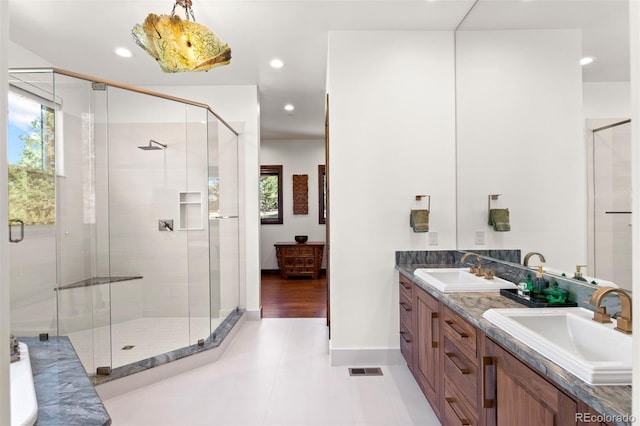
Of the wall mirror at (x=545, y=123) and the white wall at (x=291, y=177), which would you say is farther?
the white wall at (x=291, y=177)

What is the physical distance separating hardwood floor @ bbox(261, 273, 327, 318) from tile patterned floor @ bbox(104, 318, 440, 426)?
1264 millimetres

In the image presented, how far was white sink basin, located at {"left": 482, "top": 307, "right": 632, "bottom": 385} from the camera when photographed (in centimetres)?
90

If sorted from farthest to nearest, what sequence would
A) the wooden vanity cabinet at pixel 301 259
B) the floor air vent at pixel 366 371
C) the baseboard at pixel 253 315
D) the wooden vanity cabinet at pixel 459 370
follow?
the wooden vanity cabinet at pixel 301 259
the baseboard at pixel 253 315
the floor air vent at pixel 366 371
the wooden vanity cabinet at pixel 459 370

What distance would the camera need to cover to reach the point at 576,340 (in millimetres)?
1368

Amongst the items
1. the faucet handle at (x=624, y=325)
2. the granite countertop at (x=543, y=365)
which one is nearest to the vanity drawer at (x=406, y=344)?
the granite countertop at (x=543, y=365)

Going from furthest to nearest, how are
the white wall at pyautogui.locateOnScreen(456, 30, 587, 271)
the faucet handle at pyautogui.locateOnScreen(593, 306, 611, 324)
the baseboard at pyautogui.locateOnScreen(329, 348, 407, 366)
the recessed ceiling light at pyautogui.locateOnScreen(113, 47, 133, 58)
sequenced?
1. the recessed ceiling light at pyautogui.locateOnScreen(113, 47, 133, 58)
2. the baseboard at pyautogui.locateOnScreen(329, 348, 407, 366)
3. the white wall at pyautogui.locateOnScreen(456, 30, 587, 271)
4. the faucet handle at pyautogui.locateOnScreen(593, 306, 611, 324)

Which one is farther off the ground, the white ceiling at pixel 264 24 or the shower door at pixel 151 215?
the white ceiling at pixel 264 24

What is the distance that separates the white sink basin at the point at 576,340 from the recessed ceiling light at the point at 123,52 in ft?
12.2

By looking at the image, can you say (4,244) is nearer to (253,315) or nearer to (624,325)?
(624,325)

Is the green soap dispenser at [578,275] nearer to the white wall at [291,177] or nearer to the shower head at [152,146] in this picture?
the shower head at [152,146]

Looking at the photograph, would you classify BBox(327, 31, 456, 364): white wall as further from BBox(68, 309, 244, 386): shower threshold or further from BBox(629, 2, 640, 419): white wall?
BBox(629, 2, 640, 419): white wall

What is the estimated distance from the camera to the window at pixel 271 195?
7359 mm

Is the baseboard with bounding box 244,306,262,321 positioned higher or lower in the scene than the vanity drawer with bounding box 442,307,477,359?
lower

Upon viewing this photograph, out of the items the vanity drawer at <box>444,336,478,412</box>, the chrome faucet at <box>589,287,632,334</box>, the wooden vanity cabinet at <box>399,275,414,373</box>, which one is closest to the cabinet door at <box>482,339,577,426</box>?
the vanity drawer at <box>444,336,478,412</box>
